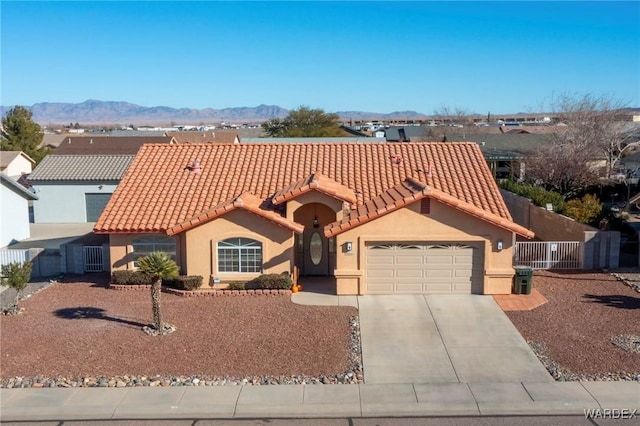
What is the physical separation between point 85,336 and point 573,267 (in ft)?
54.6

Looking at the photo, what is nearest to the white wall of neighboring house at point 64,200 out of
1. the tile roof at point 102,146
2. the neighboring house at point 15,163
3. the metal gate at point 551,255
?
the tile roof at point 102,146

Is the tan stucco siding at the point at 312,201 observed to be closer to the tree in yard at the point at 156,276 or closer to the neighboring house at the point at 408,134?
the tree in yard at the point at 156,276

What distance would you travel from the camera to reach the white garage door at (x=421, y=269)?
20141 millimetres

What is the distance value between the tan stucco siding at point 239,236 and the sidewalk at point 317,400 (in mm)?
7438

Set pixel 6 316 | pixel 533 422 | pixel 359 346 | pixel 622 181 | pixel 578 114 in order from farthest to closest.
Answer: pixel 578 114 < pixel 622 181 < pixel 6 316 < pixel 359 346 < pixel 533 422

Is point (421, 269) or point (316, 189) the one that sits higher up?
point (316, 189)

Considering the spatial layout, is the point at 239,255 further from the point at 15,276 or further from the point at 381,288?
the point at 15,276

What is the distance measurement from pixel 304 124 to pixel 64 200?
4336 centimetres

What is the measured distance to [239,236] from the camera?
2055 centimetres

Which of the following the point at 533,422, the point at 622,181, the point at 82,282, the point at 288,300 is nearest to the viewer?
the point at 533,422

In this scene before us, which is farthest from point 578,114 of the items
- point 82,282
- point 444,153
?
point 82,282

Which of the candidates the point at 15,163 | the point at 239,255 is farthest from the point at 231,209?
the point at 15,163

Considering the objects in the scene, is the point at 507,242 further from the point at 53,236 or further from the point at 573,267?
the point at 53,236

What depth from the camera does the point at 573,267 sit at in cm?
2327
